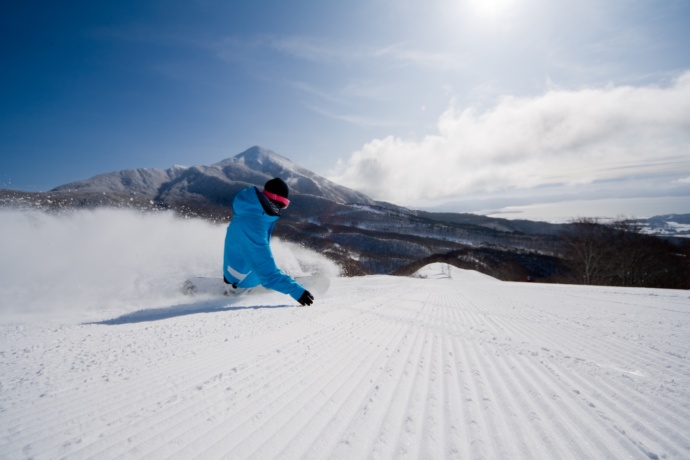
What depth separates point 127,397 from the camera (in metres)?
1.66

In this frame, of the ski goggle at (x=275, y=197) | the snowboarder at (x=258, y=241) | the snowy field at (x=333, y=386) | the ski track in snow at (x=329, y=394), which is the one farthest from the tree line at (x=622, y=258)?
the ski goggle at (x=275, y=197)

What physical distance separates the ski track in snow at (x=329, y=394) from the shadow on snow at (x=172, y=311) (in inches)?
23.7

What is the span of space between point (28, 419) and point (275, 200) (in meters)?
3.99

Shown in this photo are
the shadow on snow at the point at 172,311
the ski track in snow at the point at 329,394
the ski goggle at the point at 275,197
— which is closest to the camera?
the ski track in snow at the point at 329,394

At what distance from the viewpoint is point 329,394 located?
6.10ft

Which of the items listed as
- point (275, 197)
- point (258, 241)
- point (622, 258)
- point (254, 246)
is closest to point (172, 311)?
point (254, 246)

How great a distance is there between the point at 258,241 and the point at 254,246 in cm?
11

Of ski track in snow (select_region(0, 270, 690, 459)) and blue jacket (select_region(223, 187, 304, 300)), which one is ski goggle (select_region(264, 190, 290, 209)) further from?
ski track in snow (select_region(0, 270, 690, 459))

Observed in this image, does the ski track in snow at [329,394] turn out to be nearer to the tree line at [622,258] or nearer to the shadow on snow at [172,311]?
the shadow on snow at [172,311]

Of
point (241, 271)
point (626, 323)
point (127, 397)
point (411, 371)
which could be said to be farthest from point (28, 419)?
point (626, 323)

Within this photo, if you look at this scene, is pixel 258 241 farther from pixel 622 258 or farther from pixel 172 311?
pixel 622 258

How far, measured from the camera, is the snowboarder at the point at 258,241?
4957 mm

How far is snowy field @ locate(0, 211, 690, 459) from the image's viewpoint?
4.46 feet

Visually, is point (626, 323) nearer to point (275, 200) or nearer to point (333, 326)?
point (333, 326)
